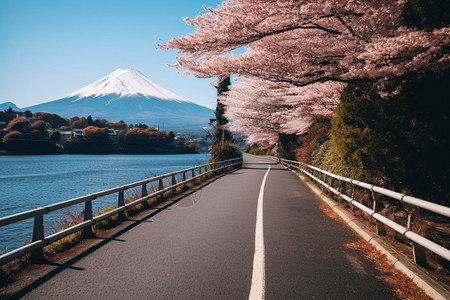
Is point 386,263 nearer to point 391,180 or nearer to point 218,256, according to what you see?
point 218,256

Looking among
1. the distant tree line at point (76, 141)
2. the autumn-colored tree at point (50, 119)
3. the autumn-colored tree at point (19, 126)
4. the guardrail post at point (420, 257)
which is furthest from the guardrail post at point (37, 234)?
the autumn-colored tree at point (50, 119)

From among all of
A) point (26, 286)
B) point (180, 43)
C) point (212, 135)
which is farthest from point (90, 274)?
point (212, 135)

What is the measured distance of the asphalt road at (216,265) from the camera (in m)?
4.21

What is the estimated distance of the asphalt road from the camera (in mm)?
4211

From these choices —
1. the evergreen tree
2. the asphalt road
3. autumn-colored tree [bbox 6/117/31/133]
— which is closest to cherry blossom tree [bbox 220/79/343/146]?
the evergreen tree

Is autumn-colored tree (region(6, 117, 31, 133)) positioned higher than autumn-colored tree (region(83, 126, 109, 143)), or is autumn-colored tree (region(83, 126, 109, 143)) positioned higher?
autumn-colored tree (region(6, 117, 31, 133))

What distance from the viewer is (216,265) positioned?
206 inches

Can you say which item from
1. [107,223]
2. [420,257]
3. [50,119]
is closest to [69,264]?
[107,223]

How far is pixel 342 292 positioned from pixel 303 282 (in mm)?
517

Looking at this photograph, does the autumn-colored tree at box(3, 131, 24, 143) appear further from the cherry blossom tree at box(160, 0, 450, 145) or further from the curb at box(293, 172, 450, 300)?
the curb at box(293, 172, 450, 300)

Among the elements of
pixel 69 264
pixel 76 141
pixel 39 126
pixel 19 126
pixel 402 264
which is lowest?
pixel 69 264

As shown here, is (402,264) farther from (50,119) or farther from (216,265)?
(50,119)

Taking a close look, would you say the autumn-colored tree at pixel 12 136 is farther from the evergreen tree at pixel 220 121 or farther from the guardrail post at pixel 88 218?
the guardrail post at pixel 88 218

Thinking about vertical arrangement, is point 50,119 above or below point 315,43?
above
